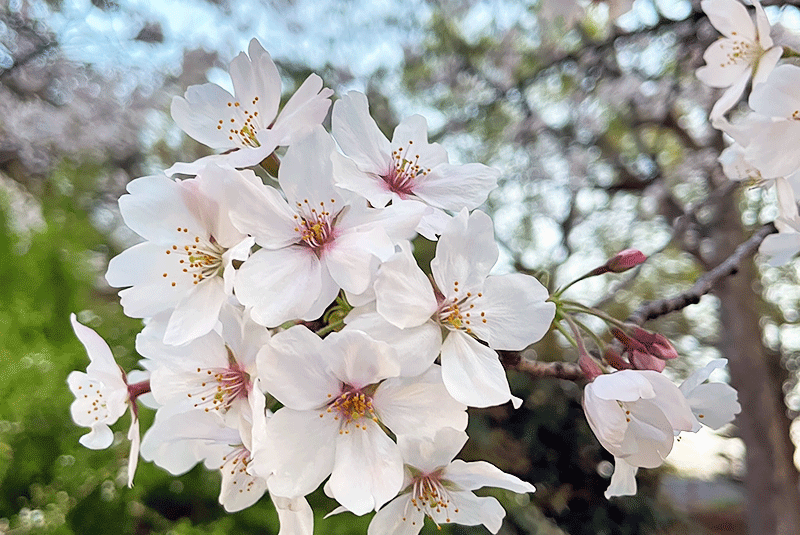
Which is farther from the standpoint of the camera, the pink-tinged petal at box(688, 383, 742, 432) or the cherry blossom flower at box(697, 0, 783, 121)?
the cherry blossom flower at box(697, 0, 783, 121)

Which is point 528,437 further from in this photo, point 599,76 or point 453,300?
point 453,300

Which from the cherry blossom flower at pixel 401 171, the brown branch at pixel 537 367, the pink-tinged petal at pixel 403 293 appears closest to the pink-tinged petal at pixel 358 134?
the cherry blossom flower at pixel 401 171

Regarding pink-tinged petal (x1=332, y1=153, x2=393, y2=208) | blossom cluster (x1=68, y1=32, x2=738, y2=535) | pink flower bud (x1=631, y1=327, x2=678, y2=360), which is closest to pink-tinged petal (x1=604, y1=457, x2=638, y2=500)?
blossom cluster (x1=68, y1=32, x2=738, y2=535)

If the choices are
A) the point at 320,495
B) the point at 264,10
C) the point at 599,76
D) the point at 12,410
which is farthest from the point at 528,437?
the point at 264,10

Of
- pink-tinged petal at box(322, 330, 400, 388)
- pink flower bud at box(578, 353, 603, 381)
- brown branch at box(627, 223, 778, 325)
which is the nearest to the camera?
pink-tinged petal at box(322, 330, 400, 388)

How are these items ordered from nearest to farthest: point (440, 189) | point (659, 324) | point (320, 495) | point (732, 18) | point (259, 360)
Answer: point (259, 360), point (440, 189), point (732, 18), point (320, 495), point (659, 324)

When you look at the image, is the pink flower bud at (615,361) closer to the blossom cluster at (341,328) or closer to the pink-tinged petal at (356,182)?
the blossom cluster at (341,328)

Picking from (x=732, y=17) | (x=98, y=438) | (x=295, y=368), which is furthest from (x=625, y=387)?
(x=732, y=17)

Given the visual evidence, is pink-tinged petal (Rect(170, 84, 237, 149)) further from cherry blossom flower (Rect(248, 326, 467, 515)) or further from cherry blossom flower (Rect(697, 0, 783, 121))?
cherry blossom flower (Rect(697, 0, 783, 121))
